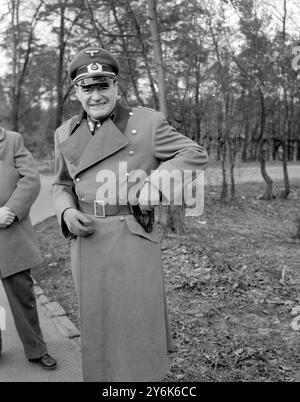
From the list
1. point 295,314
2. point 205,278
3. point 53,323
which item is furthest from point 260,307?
point 53,323

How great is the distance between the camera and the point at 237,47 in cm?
1148

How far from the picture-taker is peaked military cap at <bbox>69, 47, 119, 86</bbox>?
2600 millimetres

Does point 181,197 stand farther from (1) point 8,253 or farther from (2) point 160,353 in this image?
(1) point 8,253

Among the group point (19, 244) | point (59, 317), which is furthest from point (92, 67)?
point (59, 317)

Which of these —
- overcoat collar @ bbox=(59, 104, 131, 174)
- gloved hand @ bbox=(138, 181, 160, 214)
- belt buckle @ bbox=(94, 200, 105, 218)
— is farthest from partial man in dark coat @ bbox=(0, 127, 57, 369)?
gloved hand @ bbox=(138, 181, 160, 214)

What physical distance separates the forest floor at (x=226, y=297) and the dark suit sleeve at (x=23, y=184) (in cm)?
160

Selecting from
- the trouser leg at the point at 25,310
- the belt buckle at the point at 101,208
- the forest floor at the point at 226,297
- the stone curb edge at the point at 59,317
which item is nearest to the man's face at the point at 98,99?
the belt buckle at the point at 101,208

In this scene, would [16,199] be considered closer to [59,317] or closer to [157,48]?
[59,317]

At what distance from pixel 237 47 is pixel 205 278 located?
7545 mm

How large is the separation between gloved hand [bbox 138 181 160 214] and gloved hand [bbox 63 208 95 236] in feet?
1.08

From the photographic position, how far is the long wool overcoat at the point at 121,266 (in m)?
2.59

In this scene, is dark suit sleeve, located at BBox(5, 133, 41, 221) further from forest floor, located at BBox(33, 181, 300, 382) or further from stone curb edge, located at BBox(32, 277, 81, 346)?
forest floor, located at BBox(33, 181, 300, 382)

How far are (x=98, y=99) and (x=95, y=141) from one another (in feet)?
0.72

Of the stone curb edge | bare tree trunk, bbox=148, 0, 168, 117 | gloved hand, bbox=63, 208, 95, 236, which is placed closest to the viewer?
gloved hand, bbox=63, 208, 95, 236
